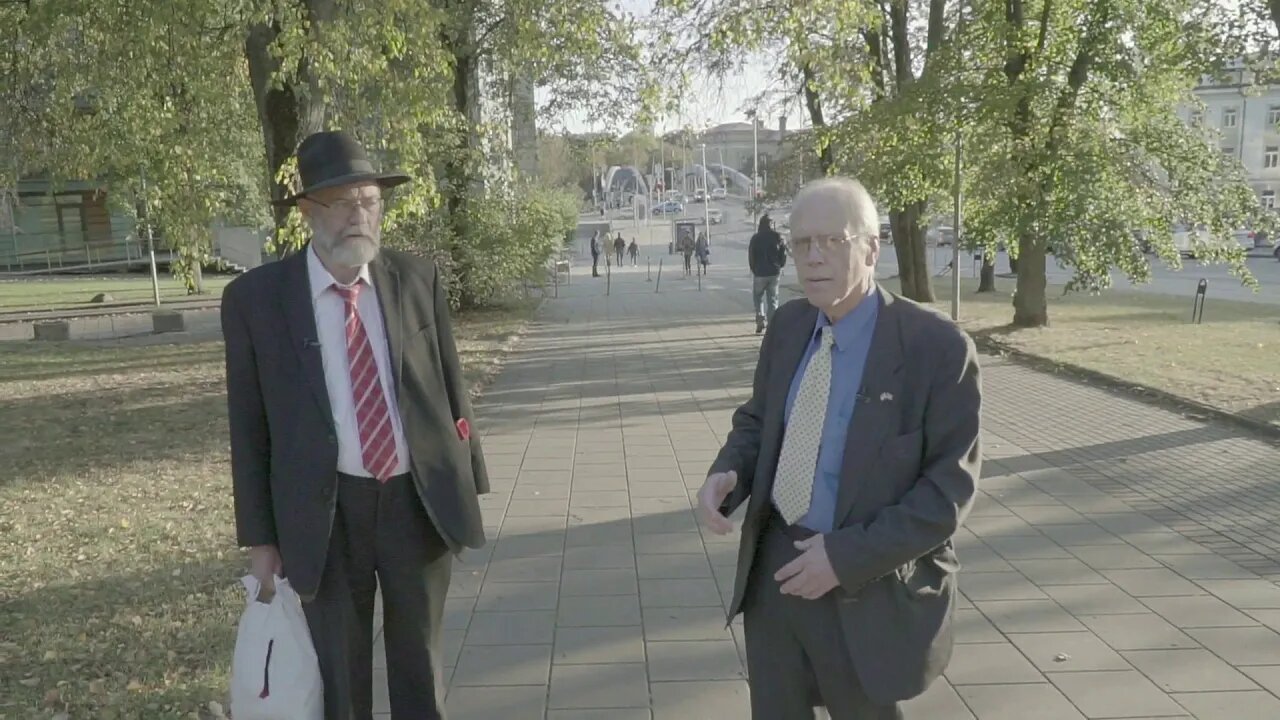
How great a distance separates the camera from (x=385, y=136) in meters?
9.87

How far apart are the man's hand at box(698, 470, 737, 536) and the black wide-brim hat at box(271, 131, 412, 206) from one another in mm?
1243

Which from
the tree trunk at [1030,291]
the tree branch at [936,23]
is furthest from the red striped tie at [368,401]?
the tree branch at [936,23]

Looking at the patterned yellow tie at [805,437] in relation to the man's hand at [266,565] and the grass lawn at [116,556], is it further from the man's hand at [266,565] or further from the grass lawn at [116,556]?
the grass lawn at [116,556]

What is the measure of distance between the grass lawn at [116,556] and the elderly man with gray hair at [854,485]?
98.5 inches

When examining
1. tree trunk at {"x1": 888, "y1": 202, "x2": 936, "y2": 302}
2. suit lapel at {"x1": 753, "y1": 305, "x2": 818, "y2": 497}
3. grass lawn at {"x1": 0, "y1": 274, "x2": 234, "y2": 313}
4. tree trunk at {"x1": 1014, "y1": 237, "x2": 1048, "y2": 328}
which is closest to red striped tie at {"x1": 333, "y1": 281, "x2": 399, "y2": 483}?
suit lapel at {"x1": 753, "y1": 305, "x2": 818, "y2": 497}

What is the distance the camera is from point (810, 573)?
85.5 inches

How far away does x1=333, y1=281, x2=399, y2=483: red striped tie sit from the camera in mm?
2805

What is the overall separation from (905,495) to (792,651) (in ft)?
1.77

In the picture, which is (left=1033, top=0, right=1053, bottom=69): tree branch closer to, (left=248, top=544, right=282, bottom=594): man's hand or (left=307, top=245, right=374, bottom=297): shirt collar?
(left=307, top=245, right=374, bottom=297): shirt collar

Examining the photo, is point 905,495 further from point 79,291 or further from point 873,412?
point 79,291

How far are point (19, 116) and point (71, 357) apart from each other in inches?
196

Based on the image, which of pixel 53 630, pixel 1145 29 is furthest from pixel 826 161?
pixel 53 630

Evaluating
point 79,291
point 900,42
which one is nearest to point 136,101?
point 900,42

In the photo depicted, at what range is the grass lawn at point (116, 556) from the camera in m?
3.99
